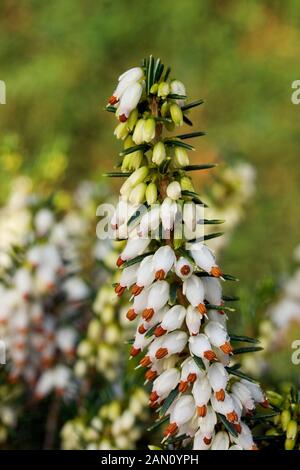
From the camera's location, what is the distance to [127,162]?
67.8 inches

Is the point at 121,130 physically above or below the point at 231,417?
above

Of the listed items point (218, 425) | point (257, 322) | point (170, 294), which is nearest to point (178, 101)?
point (170, 294)

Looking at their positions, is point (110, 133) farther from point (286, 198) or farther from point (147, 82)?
point (147, 82)

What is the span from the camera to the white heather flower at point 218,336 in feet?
5.47

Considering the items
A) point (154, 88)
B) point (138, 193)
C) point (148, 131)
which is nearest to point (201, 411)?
point (138, 193)

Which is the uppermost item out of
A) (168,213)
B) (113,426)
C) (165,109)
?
(165,109)

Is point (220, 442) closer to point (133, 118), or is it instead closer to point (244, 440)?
point (244, 440)

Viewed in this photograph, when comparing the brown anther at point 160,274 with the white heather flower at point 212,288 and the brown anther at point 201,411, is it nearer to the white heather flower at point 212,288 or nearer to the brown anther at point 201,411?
the white heather flower at point 212,288

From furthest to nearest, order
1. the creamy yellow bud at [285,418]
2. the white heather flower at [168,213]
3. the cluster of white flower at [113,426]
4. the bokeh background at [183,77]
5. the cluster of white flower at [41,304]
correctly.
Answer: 1. the bokeh background at [183,77]
2. the cluster of white flower at [41,304]
3. the cluster of white flower at [113,426]
4. the creamy yellow bud at [285,418]
5. the white heather flower at [168,213]

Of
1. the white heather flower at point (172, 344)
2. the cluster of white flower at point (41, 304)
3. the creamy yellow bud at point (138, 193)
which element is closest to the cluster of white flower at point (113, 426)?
the cluster of white flower at point (41, 304)

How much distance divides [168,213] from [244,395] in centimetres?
47

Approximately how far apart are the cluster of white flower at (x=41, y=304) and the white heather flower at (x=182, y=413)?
107cm

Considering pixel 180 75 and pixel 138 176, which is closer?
pixel 138 176

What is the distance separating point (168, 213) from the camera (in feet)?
5.36
